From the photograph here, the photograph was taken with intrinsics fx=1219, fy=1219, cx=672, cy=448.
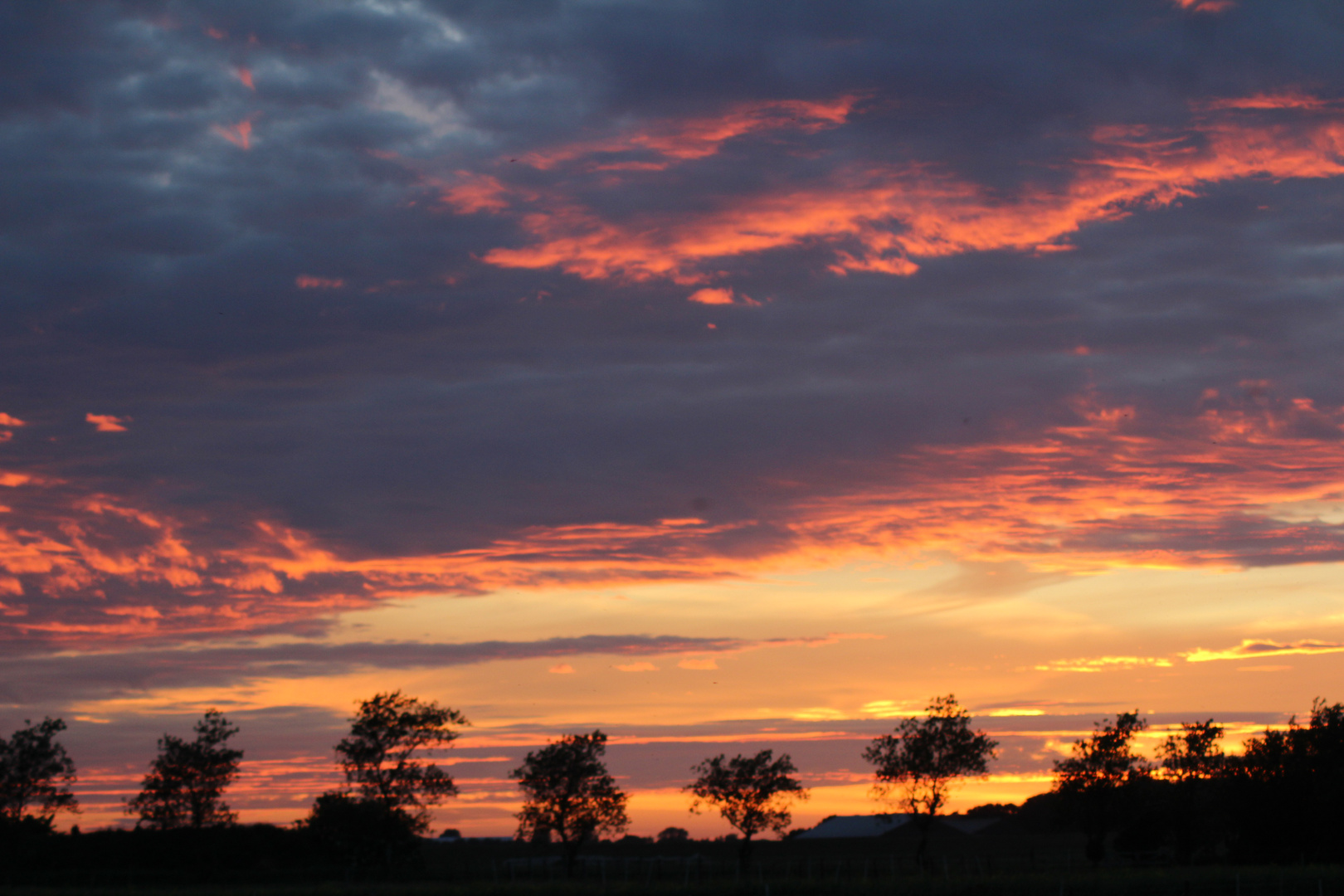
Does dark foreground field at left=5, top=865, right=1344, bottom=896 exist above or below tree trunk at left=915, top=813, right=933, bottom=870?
above

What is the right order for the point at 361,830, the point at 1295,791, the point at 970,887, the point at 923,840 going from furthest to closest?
1. the point at 923,840
2. the point at 361,830
3. the point at 1295,791
4. the point at 970,887

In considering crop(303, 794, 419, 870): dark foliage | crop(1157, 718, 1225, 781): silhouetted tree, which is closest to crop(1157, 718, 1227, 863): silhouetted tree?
crop(1157, 718, 1225, 781): silhouetted tree

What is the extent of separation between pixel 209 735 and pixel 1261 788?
255 feet

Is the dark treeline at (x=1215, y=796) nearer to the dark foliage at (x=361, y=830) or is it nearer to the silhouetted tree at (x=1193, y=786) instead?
the silhouetted tree at (x=1193, y=786)

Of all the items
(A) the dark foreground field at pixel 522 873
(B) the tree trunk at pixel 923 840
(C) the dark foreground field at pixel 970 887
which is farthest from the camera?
(B) the tree trunk at pixel 923 840

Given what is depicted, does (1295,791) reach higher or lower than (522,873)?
higher

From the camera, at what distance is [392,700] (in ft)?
340

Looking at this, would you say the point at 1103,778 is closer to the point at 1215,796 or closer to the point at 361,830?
the point at 1215,796

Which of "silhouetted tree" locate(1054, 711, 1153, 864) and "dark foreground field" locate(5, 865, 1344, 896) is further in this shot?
"silhouetted tree" locate(1054, 711, 1153, 864)

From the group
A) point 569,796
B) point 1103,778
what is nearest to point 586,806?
point 569,796

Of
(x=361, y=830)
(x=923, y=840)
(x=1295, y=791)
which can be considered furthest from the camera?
(x=923, y=840)

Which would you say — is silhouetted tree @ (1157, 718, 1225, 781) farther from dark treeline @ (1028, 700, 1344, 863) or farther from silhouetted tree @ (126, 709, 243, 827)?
silhouetted tree @ (126, 709, 243, 827)

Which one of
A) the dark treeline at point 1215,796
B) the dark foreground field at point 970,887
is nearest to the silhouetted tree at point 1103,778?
the dark treeline at point 1215,796

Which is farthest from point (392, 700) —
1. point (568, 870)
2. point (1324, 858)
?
point (1324, 858)
